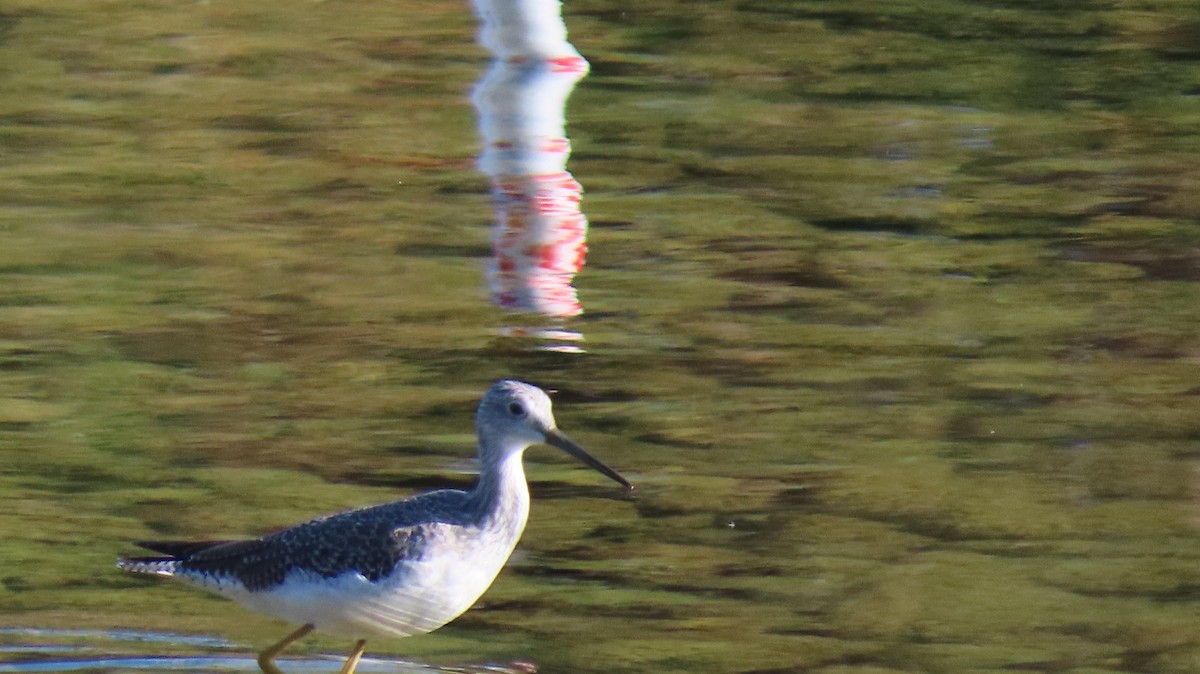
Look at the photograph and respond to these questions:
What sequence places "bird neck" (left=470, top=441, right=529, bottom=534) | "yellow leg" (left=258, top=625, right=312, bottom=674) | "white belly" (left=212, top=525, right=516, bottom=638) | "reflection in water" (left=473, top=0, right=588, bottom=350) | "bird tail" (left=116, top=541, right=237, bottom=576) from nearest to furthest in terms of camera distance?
"white belly" (left=212, top=525, right=516, bottom=638)
"bird neck" (left=470, top=441, right=529, bottom=534)
"yellow leg" (left=258, top=625, right=312, bottom=674)
"bird tail" (left=116, top=541, right=237, bottom=576)
"reflection in water" (left=473, top=0, right=588, bottom=350)

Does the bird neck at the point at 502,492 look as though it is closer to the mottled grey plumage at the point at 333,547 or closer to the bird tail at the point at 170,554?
the mottled grey plumage at the point at 333,547

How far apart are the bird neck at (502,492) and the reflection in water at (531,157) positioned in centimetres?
282

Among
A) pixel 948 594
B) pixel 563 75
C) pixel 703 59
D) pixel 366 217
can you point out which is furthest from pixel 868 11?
pixel 948 594

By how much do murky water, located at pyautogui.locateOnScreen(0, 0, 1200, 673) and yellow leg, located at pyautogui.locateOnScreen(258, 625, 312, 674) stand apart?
125 millimetres

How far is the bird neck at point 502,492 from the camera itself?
5.21 meters

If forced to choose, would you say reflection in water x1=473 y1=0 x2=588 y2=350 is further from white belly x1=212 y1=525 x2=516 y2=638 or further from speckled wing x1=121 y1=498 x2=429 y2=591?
white belly x1=212 y1=525 x2=516 y2=638

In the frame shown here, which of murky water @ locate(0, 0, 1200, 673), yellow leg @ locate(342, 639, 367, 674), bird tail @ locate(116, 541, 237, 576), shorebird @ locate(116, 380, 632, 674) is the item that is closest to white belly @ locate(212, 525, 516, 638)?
shorebird @ locate(116, 380, 632, 674)

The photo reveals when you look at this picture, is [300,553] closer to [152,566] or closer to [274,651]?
[274,651]

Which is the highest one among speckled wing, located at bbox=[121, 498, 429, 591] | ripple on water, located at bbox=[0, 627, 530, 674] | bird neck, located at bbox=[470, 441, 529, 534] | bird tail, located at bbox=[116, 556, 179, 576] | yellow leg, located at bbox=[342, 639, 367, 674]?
bird neck, located at bbox=[470, 441, 529, 534]

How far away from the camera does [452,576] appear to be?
5.05 metres

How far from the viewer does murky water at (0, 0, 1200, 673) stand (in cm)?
597

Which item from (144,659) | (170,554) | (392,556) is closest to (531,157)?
(170,554)

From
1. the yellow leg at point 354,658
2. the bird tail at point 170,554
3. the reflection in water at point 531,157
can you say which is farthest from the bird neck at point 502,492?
the reflection in water at point 531,157

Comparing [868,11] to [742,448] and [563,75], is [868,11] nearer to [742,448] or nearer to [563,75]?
[563,75]
